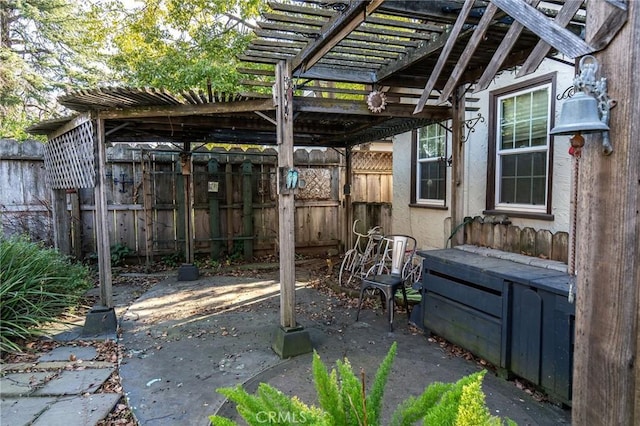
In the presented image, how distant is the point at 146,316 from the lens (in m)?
4.64

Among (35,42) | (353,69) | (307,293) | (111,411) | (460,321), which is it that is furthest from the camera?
(35,42)

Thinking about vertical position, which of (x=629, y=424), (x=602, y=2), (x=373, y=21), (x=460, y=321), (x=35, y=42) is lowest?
(x=460, y=321)

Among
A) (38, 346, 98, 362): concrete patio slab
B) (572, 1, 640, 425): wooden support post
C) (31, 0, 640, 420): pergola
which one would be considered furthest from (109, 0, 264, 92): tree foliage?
(572, 1, 640, 425): wooden support post

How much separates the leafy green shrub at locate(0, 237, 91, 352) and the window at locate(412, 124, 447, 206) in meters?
5.12

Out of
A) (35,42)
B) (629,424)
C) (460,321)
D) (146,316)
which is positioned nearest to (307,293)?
(146,316)

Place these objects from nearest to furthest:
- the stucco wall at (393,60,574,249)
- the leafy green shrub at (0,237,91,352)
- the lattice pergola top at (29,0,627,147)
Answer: the lattice pergola top at (29,0,627,147) < the leafy green shrub at (0,237,91,352) < the stucco wall at (393,60,574,249)

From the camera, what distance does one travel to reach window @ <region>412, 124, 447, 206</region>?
19.2ft

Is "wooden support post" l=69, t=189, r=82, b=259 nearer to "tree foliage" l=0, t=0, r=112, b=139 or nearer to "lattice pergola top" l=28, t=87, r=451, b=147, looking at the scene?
"lattice pergola top" l=28, t=87, r=451, b=147

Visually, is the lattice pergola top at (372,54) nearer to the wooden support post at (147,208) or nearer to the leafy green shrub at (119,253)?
the wooden support post at (147,208)

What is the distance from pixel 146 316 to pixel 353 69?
12.4ft

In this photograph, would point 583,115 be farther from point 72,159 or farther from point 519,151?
point 72,159

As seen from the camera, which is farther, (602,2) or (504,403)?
(504,403)

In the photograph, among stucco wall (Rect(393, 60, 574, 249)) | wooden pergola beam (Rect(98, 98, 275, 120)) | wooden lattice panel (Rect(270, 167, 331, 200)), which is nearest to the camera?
stucco wall (Rect(393, 60, 574, 249))

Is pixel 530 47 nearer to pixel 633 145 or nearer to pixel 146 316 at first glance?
pixel 633 145
